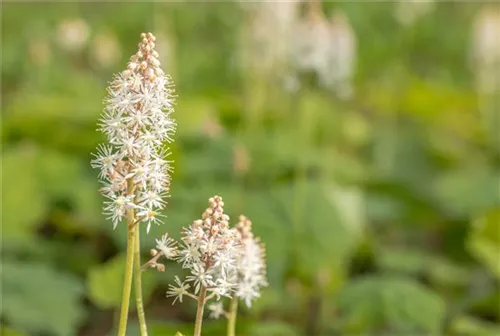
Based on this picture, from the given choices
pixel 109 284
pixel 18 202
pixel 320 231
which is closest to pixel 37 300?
pixel 109 284

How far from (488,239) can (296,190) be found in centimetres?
93

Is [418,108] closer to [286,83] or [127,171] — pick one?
[286,83]

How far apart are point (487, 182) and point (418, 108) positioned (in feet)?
7.80

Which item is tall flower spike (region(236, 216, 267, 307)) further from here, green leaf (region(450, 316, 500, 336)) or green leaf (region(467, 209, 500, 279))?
green leaf (region(467, 209, 500, 279))

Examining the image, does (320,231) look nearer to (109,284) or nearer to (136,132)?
(109,284)

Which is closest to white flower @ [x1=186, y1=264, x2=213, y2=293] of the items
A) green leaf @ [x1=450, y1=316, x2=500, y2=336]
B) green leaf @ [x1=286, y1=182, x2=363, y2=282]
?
green leaf @ [x1=450, y1=316, x2=500, y2=336]

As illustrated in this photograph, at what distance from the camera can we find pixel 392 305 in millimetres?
3180

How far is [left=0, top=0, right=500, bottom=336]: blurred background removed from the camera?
10.7ft

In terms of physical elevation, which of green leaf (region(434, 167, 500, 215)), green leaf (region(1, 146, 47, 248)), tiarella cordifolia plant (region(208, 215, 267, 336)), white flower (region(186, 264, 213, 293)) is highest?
green leaf (region(434, 167, 500, 215))

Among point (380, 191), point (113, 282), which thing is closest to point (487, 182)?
point (380, 191)

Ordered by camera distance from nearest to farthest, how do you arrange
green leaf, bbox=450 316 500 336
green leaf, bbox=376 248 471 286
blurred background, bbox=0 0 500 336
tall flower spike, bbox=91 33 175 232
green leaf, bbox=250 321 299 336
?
tall flower spike, bbox=91 33 175 232 < green leaf, bbox=250 321 299 336 < green leaf, bbox=450 316 500 336 < blurred background, bbox=0 0 500 336 < green leaf, bbox=376 248 471 286

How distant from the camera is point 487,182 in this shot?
4895 millimetres

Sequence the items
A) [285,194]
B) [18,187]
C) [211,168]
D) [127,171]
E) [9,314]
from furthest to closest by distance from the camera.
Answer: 1. [211,168]
2. [285,194]
3. [18,187]
4. [9,314]
5. [127,171]

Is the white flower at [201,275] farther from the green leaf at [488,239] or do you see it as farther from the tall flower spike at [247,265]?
the green leaf at [488,239]
